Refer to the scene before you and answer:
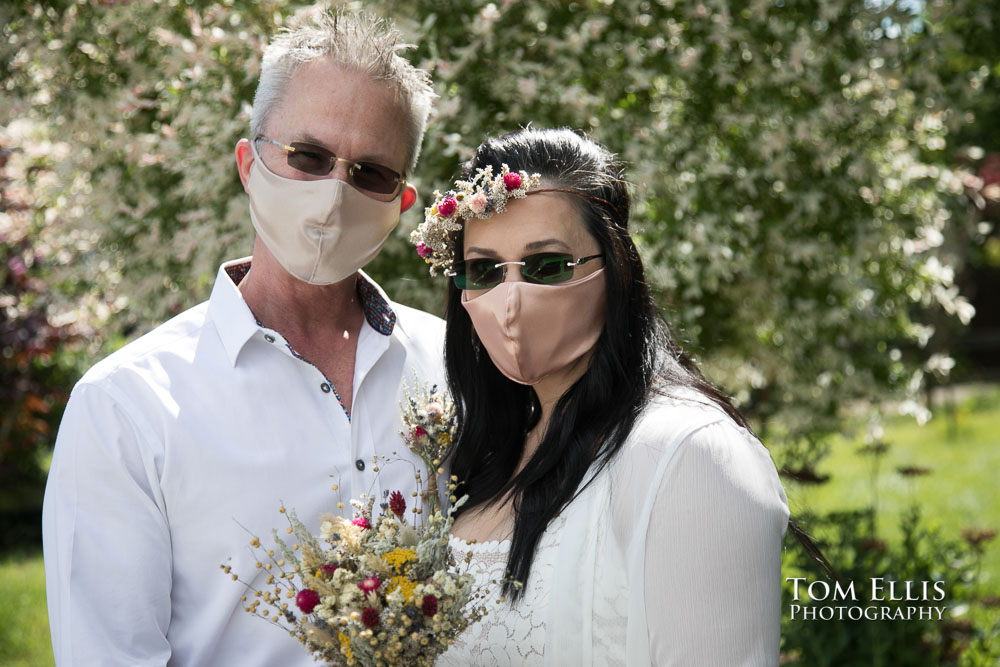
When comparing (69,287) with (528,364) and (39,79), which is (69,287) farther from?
(528,364)

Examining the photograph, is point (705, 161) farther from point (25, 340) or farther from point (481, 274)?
point (25, 340)

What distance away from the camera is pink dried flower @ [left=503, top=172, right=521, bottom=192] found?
231cm

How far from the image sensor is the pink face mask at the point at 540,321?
2.31 meters

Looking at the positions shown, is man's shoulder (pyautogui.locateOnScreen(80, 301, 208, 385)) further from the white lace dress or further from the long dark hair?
the white lace dress

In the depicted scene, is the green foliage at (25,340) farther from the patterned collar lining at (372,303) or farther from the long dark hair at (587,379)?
the long dark hair at (587,379)

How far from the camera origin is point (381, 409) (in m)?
2.72

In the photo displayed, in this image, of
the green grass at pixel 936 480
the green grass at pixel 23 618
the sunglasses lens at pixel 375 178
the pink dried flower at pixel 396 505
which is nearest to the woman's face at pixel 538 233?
the sunglasses lens at pixel 375 178

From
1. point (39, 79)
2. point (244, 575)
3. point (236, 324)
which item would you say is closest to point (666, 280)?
point (236, 324)

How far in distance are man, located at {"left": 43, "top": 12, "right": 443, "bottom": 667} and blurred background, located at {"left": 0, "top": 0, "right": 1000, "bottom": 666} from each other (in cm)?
97

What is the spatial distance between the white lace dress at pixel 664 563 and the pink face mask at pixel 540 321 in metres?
0.31

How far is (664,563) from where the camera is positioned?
1964 millimetres

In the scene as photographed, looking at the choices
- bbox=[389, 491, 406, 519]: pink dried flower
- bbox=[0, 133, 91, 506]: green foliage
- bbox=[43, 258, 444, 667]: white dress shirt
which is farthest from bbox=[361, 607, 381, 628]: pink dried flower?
bbox=[0, 133, 91, 506]: green foliage

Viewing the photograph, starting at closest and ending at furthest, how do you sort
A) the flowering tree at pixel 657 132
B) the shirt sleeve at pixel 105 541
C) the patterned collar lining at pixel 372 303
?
the shirt sleeve at pixel 105 541, the patterned collar lining at pixel 372 303, the flowering tree at pixel 657 132

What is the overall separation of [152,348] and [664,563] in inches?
56.6
